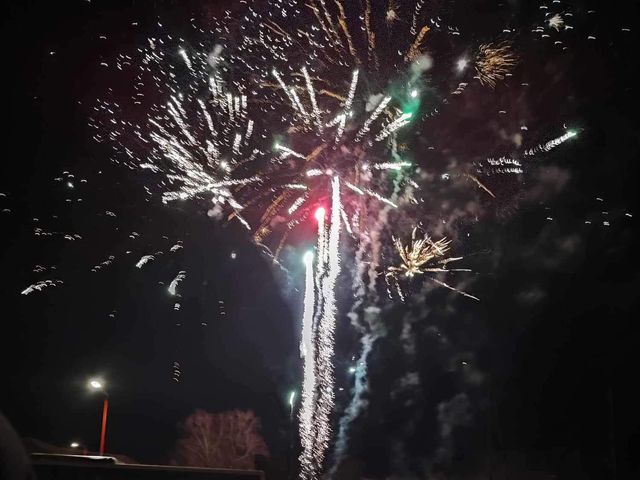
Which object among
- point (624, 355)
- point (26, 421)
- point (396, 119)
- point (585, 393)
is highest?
point (396, 119)

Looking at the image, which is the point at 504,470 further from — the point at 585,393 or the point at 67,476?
the point at 67,476

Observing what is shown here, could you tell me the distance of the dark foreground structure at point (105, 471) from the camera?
5148 millimetres

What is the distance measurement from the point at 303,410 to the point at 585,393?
13901mm

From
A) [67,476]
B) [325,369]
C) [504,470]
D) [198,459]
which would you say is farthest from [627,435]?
[198,459]

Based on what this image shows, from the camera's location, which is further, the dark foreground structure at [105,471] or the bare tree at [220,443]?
the bare tree at [220,443]

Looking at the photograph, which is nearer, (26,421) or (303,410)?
(303,410)

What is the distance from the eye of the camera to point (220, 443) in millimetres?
30750

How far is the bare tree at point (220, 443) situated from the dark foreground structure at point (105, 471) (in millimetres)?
24547

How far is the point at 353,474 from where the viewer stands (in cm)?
2647

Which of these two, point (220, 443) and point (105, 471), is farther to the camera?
point (220, 443)

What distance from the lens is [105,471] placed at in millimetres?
5320

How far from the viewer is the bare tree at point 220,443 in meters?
29.3

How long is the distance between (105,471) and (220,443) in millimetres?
27193

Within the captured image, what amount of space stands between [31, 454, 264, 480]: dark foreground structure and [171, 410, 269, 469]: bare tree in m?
24.5
